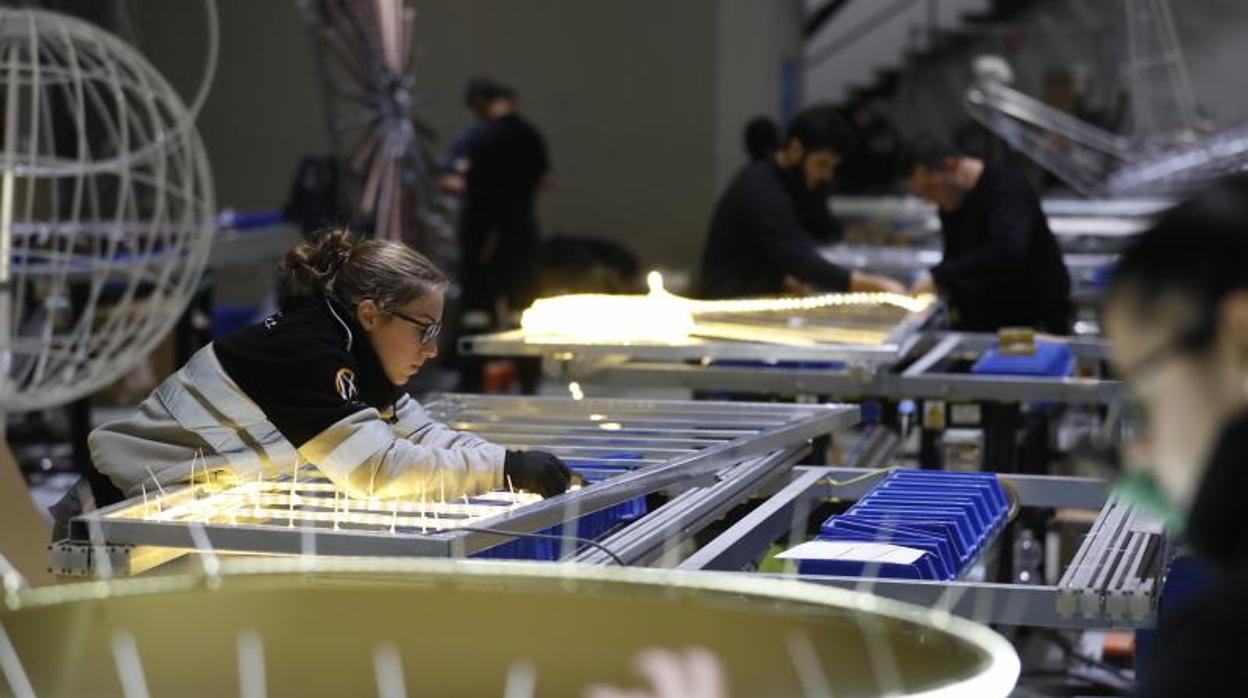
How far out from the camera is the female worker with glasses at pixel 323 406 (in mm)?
2805

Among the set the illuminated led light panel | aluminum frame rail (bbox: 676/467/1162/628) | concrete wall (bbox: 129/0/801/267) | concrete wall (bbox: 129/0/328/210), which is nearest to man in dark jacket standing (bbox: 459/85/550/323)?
concrete wall (bbox: 129/0/801/267)

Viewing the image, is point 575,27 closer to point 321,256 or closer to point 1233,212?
point 321,256

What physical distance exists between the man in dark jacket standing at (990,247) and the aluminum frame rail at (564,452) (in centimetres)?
253

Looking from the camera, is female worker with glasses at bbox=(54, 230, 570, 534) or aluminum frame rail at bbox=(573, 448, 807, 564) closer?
aluminum frame rail at bbox=(573, 448, 807, 564)

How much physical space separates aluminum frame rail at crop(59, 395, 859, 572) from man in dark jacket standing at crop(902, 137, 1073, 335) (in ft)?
8.31

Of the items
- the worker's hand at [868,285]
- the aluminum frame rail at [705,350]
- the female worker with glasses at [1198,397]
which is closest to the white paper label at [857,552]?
the female worker with glasses at [1198,397]

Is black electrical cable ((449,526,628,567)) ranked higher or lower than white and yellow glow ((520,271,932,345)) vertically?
lower

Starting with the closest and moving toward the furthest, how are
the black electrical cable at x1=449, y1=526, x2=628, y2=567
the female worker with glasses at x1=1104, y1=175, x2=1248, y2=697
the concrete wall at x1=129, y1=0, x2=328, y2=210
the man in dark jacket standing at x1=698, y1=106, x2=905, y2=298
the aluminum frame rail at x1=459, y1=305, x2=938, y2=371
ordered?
the female worker with glasses at x1=1104, y1=175, x2=1248, y2=697
the black electrical cable at x1=449, y1=526, x2=628, y2=567
the aluminum frame rail at x1=459, y1=305, x2=938, y2=371
the man in dark jacket standing at x1=698, y1=106, x2=905, y2=298
the concrete wall at x1=129, y1=0, x2=328, y2=210

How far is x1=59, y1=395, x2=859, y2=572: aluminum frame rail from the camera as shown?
2389 millimetres

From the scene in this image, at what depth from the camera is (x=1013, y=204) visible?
20.9ft

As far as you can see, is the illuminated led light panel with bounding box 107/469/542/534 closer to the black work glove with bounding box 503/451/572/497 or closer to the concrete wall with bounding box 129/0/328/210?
the black work glove with bounding box 503/451/572/497

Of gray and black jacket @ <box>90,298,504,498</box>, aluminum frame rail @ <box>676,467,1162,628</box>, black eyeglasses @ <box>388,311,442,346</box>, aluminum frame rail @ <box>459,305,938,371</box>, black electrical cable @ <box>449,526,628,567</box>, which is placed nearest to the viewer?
black electrical cable @ <box>449,526,628,567</box>

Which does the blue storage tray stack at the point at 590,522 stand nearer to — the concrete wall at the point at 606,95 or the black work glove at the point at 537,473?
the black work glove at the point at 537,473

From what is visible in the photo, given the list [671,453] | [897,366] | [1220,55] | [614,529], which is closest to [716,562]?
[614,529]
